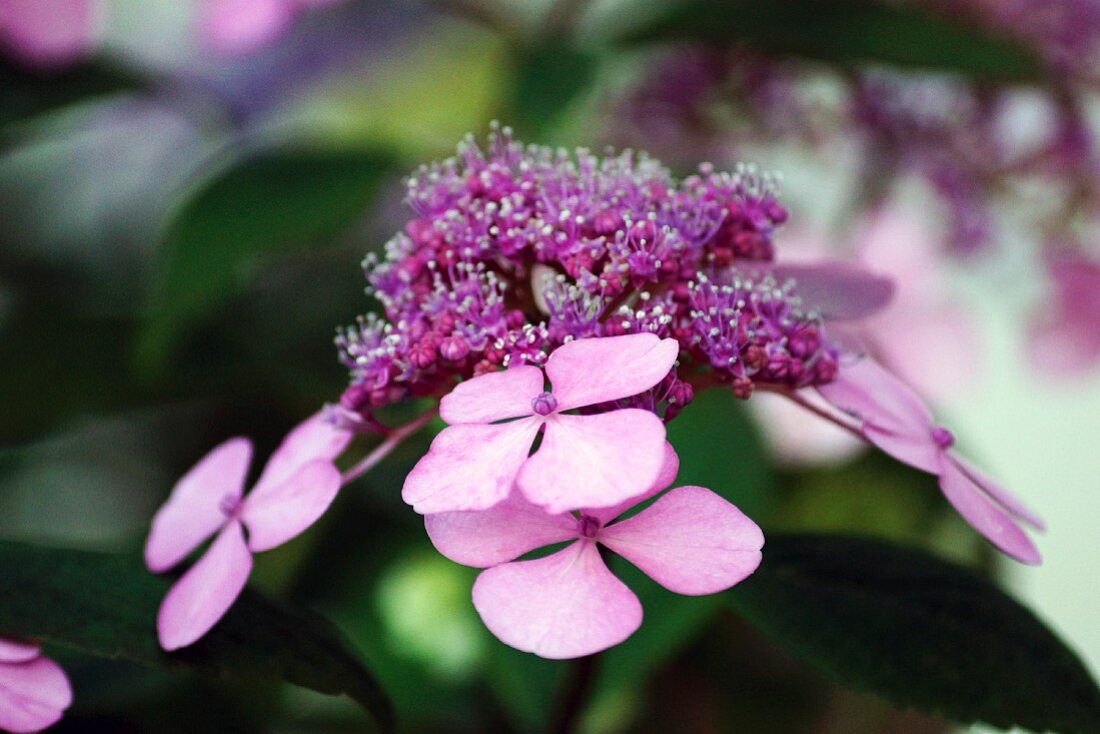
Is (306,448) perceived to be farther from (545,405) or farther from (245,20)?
(245,20)

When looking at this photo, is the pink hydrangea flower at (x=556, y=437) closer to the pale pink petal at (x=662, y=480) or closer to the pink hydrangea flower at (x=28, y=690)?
the pale pink petal at (x=662, y=480)

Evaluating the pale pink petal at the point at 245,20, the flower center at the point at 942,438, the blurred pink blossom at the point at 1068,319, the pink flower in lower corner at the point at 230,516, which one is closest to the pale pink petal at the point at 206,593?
the pink flower in lower corner at the point at 230,516

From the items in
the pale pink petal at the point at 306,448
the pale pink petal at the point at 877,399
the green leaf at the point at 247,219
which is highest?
the pale pink petal at the point at 877,399

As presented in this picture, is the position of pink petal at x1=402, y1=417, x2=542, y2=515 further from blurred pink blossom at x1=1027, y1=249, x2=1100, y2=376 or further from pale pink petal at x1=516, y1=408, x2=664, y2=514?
blurred pink blossom at x1=1027, y1=249, x2=1100, y2=376

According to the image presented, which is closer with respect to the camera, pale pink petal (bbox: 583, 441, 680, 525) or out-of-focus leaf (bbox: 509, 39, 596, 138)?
pale pink petal (bbox: 583, 441, 680, 525)

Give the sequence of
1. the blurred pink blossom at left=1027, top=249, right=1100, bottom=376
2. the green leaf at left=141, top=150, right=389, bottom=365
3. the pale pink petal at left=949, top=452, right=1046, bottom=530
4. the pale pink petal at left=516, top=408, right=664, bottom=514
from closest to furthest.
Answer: the pale pink petal at left=516, top=408, right=664, bottom=514 → the pale pink petal at left=949, top=452, right=1046, bottom=530 → the green leaf at left=141, top=150, right=389, bottom=365 → the blurred pink blossom at left=1027, top=249, right=1100, bottom=376

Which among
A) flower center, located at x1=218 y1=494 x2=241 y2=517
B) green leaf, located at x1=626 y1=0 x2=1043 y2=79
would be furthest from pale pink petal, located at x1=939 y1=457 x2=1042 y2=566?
green leaf, located at x1=626 y1=0 x2=1043 y2=79
